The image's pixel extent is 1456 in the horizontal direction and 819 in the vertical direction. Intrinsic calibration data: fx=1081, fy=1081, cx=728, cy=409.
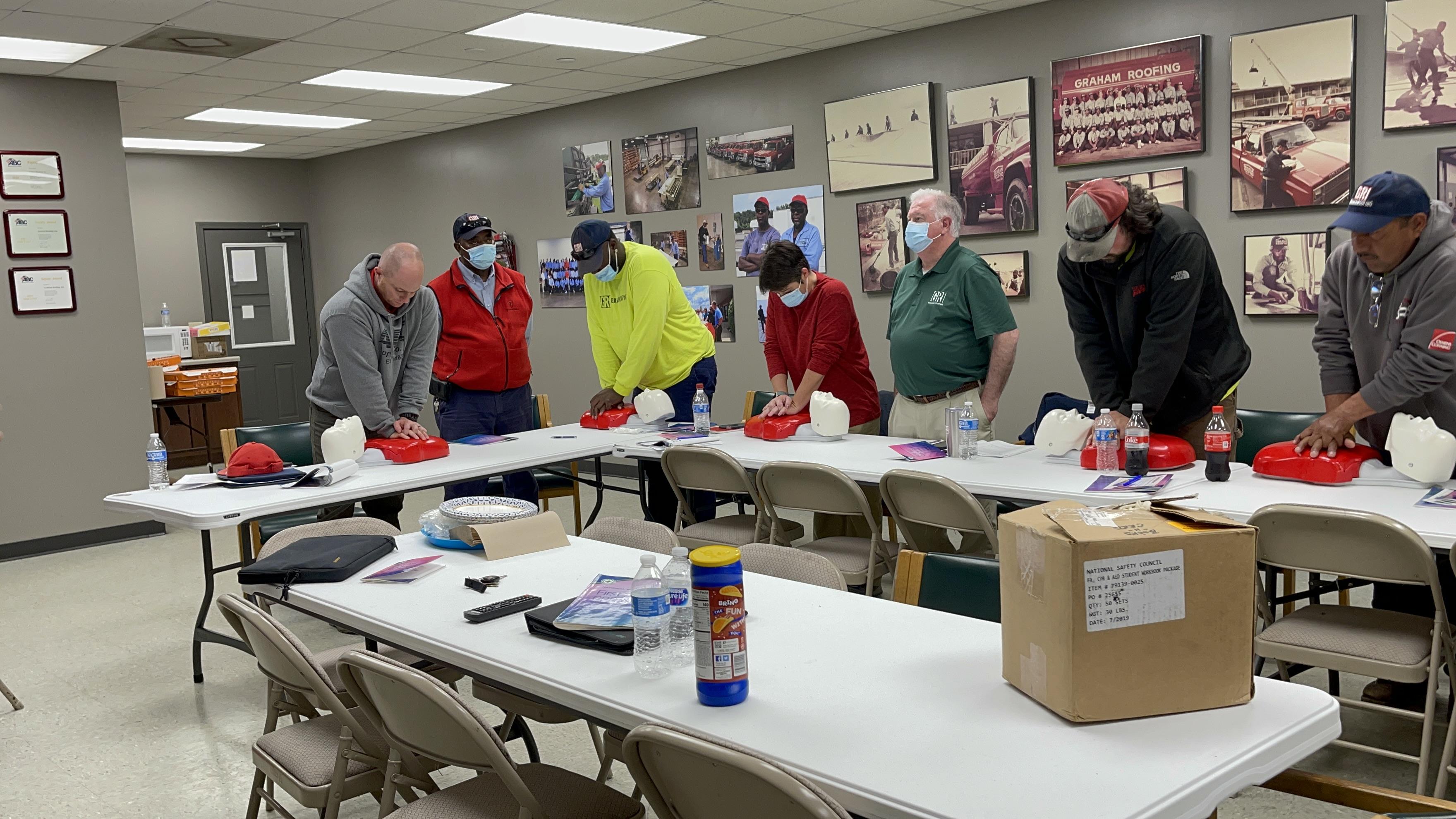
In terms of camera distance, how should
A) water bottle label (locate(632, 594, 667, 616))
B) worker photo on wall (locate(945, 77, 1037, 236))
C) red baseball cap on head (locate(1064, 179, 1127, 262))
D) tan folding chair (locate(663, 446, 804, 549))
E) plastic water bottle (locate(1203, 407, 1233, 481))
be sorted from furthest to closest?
worker photo on wall (locate(945, 77, 1037, 236)) < tan folding chair (locate(663, 446, 804, 549)) < red baseball cap on head (locate(1064, 179, 1127, 262)) < plastic water bottle (locate(1203, 407, 1233, 481)) < water bottle label (locate(632, 594, 667, 616))

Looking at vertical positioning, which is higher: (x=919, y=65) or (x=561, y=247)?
(x=919, y=65)

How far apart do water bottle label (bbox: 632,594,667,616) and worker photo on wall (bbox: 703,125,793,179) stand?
5794 millimetres

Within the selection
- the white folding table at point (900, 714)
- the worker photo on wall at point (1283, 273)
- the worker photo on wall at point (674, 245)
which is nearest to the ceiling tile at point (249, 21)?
the worker photo on wall at point (674, 245)

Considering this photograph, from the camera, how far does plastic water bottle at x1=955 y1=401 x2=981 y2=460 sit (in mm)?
4085

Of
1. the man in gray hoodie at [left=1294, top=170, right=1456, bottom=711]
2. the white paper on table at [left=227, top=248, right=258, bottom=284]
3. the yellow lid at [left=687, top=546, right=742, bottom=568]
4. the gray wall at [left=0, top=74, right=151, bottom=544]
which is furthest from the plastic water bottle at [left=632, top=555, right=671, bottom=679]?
the white paper on table at [left=227, top=248, right=258, bottom=284]

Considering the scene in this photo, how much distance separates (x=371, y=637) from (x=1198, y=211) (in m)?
4.78

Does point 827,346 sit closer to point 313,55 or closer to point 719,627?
point 719,627

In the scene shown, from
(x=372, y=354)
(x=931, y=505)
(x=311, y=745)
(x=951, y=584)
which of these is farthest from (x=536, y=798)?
(x=372, y=354)

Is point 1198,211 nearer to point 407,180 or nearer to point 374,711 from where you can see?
point 374,711

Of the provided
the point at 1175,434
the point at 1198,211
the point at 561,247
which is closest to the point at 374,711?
the point at 1175,434

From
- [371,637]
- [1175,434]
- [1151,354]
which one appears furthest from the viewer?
[1175,434]

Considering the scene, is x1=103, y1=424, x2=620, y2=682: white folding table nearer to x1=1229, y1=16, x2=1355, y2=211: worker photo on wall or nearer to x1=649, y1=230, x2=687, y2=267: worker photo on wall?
x1=649, y1=230, x2=687, y2=267: worker photo on wall

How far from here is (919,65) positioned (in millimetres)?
6641

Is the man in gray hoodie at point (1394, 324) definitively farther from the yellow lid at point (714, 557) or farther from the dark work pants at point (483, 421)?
the dark work pants at point (483, 421)
